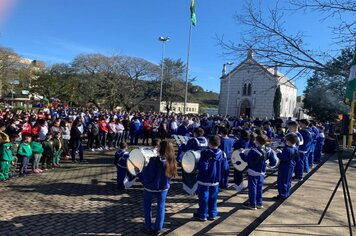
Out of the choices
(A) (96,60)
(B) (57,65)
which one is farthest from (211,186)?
(B) (57,65)

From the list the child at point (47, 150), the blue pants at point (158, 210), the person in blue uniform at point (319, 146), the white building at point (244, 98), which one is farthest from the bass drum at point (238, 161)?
the white building at point (244, 98)

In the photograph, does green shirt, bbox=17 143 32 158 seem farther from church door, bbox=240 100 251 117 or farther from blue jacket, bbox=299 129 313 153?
church door, bbox=240 100 251 117

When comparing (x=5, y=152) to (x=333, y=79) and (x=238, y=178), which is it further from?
(x=333, y=79)

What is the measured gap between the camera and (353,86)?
659 cm

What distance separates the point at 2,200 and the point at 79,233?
2.94 m

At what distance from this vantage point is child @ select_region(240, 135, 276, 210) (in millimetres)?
7488

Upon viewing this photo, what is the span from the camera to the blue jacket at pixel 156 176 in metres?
6.05

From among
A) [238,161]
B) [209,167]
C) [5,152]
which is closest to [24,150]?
[5,152]

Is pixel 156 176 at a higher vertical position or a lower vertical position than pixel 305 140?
lower

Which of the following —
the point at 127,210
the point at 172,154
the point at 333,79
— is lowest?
the point at 127,210

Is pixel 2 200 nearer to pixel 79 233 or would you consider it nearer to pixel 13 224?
pixel 13 224

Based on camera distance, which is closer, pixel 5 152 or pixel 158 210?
pixel 158 210

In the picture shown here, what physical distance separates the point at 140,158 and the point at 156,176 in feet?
2.42

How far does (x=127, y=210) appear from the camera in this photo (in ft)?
24.7
